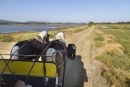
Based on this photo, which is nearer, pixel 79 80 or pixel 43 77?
pixel 43 77

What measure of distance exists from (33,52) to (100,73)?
4.36m

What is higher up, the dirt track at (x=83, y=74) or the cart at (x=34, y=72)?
the cart at (x=34, y=72)

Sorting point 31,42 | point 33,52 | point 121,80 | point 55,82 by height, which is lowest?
point 121,80

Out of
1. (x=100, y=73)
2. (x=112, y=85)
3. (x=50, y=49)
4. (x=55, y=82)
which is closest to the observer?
(x=55, y=82)

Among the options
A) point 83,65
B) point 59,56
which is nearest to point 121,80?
point 83,65

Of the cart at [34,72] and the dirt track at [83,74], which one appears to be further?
the dirt track at [83,74]

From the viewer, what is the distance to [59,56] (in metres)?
5.33

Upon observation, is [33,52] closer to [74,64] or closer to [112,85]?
[112,85]

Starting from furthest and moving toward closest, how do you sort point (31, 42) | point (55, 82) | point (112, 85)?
point (112, 85) → point (31, 42) → point (55, 82)

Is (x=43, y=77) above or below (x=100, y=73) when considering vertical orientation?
above

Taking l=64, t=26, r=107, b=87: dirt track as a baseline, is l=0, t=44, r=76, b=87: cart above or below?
above

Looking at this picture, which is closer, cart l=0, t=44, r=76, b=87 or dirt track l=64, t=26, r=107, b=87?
cart l=0, t=44, r=76, b=87

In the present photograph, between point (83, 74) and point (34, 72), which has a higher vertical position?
point (34, 72)

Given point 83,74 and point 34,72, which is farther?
point 83,74
